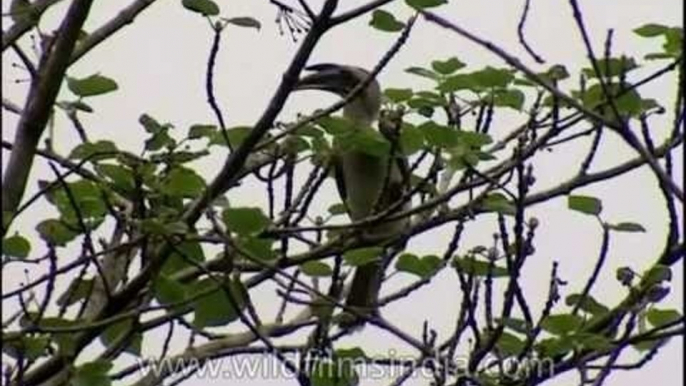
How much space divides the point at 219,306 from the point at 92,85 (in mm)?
321

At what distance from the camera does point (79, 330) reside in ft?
5.84

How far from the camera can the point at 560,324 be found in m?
1.79

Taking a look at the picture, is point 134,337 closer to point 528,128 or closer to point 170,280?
point 170,280

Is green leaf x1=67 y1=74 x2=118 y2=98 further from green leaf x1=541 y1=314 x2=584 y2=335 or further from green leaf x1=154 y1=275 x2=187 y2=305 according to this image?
green leaf x1=541 y1=314 x2=584 y2=335

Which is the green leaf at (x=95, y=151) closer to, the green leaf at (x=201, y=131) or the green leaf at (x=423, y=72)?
the green leaf at (x=201, y=131)

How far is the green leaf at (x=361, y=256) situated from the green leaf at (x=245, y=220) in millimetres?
160

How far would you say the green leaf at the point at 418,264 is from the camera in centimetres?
188

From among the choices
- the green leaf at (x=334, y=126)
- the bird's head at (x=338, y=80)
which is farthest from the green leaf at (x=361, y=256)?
the bird's head at (x=338, y=80)

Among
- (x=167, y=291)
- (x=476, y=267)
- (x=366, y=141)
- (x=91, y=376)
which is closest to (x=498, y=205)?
(x=476, y=267)

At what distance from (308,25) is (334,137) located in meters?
0.17

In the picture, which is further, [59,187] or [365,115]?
[365,115]

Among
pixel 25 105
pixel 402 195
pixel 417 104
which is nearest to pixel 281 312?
pixel 402 195

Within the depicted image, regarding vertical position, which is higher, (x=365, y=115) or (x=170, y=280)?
(x=365, y=115)

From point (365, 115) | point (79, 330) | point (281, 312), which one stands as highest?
point (365, 115)
